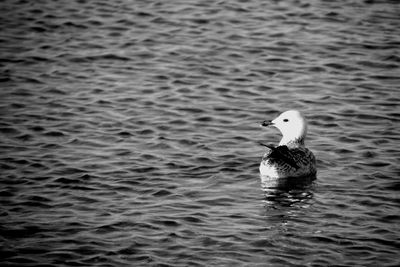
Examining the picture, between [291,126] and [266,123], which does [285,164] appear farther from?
[266,123]

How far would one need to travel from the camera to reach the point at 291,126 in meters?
13.8

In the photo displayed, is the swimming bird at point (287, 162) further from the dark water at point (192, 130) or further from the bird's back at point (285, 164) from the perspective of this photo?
the dark water at point (192, 130)

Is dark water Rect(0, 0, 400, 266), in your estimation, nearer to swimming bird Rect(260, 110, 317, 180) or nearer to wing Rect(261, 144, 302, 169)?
swimming bird Rect(260, 110, 317, 180)

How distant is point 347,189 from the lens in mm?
12180

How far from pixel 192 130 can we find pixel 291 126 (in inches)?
79.2

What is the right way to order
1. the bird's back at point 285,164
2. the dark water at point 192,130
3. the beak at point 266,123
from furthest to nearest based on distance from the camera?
the beak at point 266,123 → the bird's back at point 285,164 → the dark water at point 192,130

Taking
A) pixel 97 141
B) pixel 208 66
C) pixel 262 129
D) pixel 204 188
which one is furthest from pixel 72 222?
pixel 208 66

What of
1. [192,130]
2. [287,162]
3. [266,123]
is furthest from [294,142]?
[192,130]

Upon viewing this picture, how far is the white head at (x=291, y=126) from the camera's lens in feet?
45.2

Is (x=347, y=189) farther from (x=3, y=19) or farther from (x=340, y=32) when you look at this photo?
(x=3, y=19)

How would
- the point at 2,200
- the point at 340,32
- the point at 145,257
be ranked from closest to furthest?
the point at 145,257 → the point at 2,200 → the point at 340,32

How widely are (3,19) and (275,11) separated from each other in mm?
7451

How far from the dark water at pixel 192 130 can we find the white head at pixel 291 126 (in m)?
0.51

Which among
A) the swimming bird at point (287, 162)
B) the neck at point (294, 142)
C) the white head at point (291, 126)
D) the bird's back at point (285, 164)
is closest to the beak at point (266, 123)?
the white head at point (291, 126)
